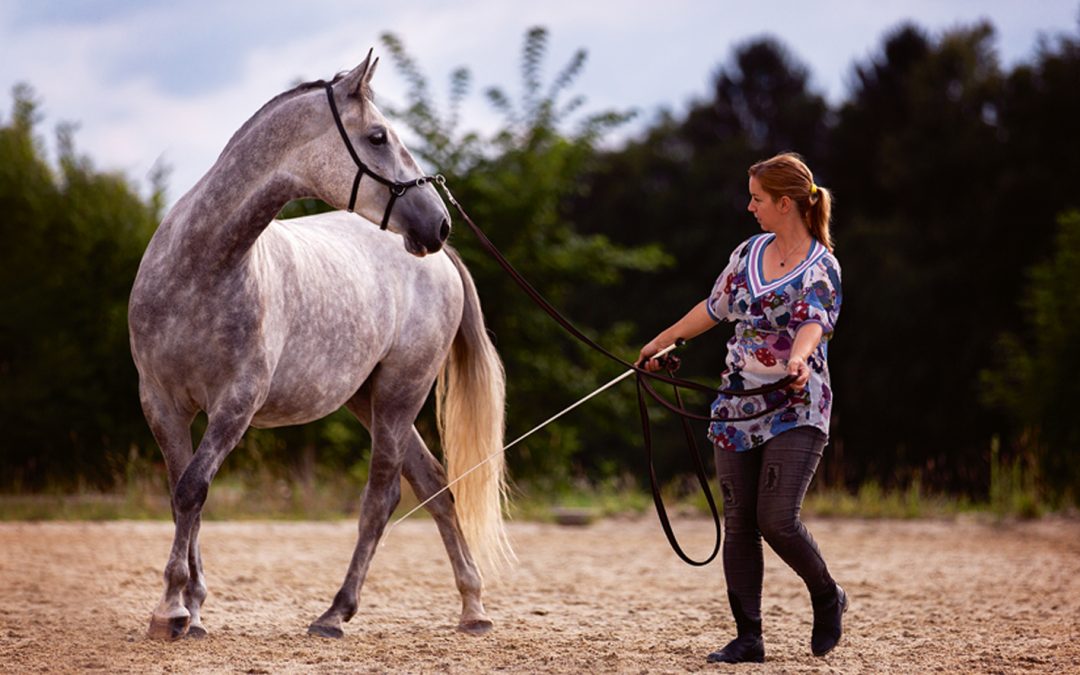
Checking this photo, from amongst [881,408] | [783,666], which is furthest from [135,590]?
[881,408]

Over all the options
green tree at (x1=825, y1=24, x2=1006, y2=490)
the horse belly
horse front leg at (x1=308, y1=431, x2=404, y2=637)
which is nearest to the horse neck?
the horse belly

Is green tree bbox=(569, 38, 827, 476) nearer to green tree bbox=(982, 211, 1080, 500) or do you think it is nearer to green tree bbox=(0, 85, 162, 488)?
green tree bbox=(982, 211, 1080, 500)

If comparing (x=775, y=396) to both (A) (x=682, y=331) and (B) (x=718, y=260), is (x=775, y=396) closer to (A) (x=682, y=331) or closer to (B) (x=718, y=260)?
(A) (x=682, y=331)

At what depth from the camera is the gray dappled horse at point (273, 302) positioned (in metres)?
4.68

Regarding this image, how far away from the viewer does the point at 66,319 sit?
1304cm

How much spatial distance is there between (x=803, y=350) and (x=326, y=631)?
2343 mm

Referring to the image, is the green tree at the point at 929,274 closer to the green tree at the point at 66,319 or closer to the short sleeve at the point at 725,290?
the green tree at the point at 66,319

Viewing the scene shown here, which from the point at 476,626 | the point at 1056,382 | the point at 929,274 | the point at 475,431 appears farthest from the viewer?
the point at 929,274

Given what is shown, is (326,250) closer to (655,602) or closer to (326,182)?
(326,182)

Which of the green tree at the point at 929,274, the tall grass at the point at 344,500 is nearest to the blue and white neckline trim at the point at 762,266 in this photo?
the tall grass at the point at 344,500

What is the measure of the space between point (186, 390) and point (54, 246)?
9.71 metres

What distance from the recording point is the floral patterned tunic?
4.49 meters

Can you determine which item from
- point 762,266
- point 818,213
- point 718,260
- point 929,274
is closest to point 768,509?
point 762,266

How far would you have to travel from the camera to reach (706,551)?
9.55 m
